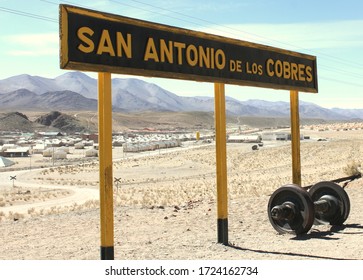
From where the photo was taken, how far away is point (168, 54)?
9031 millimetres

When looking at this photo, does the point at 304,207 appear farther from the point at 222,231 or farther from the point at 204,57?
the point at 204,57

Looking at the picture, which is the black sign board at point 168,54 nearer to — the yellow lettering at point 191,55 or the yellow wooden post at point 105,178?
the yellow lettering at point 191,55

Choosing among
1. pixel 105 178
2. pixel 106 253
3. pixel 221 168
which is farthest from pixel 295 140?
pixel 106 253

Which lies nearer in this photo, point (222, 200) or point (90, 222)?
point (222, 200)

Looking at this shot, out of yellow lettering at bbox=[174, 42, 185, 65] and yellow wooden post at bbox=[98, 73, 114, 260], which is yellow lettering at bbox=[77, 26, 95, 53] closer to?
yellow wooden post at bbox=[98, 73, 114, 260]

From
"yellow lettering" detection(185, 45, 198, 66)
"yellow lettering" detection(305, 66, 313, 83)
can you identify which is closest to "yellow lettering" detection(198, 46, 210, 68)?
"yellow lettering" detection(185, 45, 198, 66)

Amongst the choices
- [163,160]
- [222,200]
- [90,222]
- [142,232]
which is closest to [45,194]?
[90,222]

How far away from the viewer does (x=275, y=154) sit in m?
63.3

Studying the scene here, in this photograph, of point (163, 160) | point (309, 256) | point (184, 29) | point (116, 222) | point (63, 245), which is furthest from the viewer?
point (163, 160)

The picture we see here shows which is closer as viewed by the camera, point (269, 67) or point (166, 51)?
point (166, 51)

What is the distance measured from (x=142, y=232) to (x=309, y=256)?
17.7ft

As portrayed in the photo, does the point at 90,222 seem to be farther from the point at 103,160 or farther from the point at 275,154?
the point at 275,154

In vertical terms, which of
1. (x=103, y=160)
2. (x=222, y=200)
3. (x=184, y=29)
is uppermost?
(x=184, y=29)

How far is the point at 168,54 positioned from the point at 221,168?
279 cm
